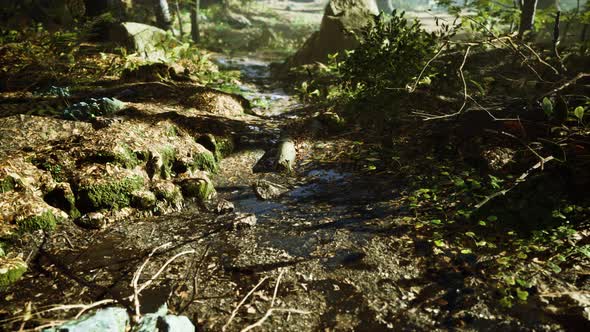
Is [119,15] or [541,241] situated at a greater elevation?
[119,15]

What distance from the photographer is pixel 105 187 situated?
14.6 feet

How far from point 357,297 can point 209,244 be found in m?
1.84

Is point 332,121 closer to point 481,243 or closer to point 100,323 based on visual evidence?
point 481,243

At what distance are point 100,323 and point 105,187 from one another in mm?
2394

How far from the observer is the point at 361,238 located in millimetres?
4207

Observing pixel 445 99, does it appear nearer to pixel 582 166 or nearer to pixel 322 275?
pixel 582 166

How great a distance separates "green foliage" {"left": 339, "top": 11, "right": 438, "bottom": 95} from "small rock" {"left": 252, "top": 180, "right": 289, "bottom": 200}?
3.45 metres

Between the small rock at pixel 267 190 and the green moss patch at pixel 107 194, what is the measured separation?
67.2 inches

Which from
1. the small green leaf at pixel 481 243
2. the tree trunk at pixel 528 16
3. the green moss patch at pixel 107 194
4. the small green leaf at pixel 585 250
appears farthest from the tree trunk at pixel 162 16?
the small green leaf at pixel 585 250

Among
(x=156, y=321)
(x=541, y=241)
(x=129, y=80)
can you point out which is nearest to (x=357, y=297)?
(x=156, y=321)

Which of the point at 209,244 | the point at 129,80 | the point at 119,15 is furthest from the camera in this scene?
the point at 119,15

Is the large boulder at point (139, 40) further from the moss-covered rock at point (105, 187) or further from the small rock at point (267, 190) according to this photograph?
the small rock at point (267, 190)

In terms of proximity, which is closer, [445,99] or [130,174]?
[130,174]

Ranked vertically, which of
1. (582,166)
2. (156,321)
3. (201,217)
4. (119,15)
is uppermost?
(119,15)
